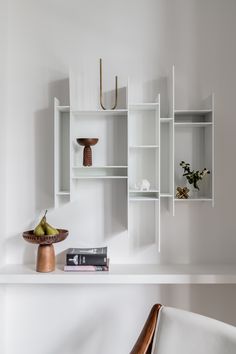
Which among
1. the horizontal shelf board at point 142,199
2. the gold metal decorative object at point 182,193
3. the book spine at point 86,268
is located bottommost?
the book spine at point 86,268

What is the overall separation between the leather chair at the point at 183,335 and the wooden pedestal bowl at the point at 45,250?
63 centimetres

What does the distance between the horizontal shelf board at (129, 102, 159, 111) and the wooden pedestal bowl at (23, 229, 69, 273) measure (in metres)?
0.79

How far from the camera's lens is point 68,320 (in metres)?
1.97

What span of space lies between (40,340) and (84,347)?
10.3 inches

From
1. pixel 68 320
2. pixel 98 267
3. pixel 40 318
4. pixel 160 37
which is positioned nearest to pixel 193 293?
pixel 98 267

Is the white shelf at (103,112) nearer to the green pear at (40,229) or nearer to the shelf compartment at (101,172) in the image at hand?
the shelf compartment at (101,172)

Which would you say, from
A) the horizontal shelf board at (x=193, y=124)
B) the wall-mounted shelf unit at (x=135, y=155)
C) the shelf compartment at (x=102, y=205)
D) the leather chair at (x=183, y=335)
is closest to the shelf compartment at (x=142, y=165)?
the wall-mounted shelf unit at (x=135, y=155)

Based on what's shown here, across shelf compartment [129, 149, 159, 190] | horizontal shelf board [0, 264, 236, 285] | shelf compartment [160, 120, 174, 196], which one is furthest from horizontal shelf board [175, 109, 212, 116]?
horizontal shelf board [0, 264, 236, 285]

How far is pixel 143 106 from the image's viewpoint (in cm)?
185

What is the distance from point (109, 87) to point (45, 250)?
38.9 inches

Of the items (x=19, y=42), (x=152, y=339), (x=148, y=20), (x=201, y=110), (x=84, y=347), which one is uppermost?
(x=148, y=20)

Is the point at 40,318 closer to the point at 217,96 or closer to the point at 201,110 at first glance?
the point at 201,110

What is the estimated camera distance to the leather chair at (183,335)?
1.25 meters

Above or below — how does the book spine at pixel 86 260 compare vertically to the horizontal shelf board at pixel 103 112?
below
